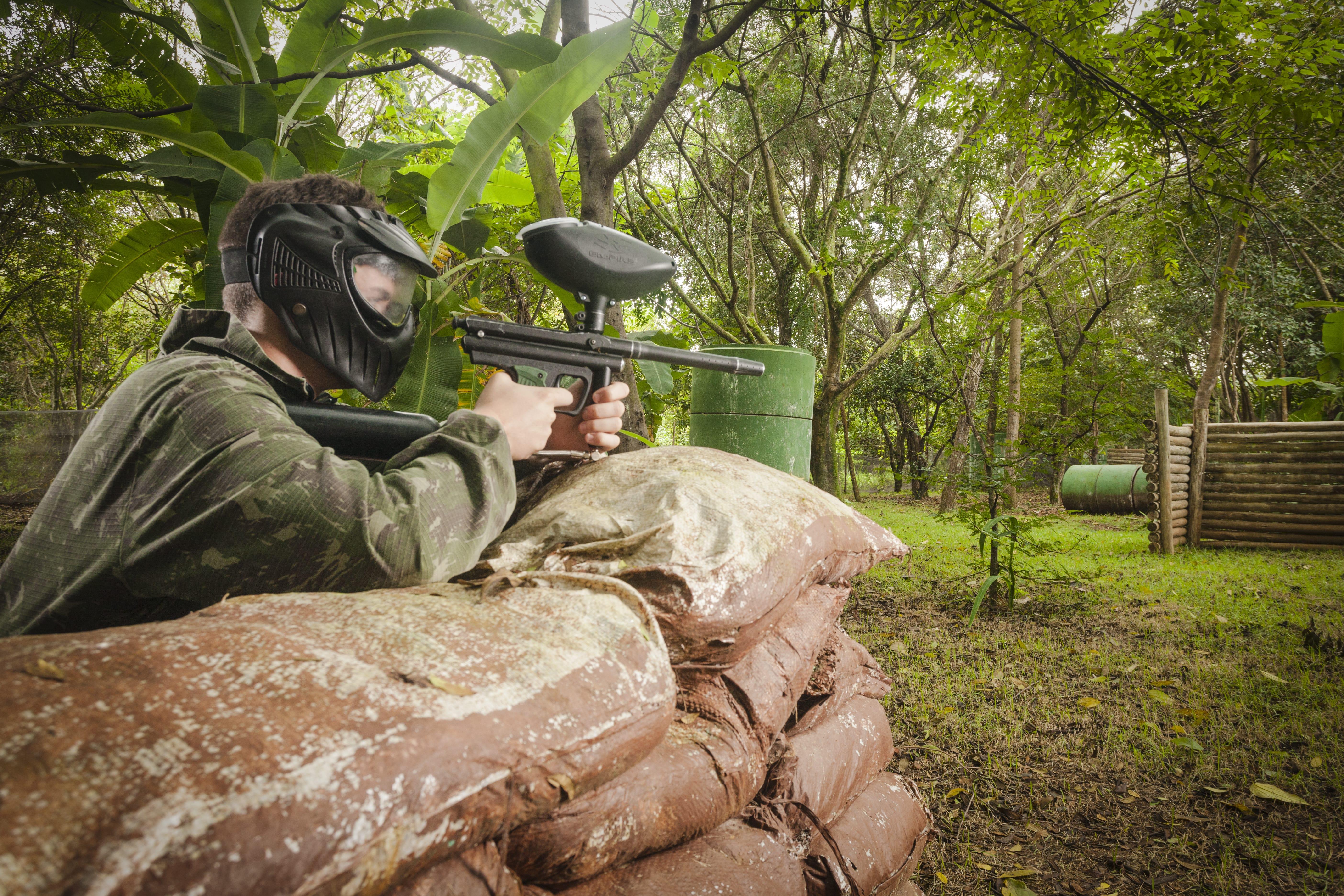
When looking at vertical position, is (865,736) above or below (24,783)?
below

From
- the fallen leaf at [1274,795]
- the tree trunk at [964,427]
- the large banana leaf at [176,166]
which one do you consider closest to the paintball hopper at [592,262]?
the large banana leaf at [176,166]

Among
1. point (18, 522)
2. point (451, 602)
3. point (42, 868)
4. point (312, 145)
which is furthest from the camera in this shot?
point (18, 522)

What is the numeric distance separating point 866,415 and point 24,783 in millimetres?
17337

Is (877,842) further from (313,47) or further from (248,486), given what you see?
(313,47)

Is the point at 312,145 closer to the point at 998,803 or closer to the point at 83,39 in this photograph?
the point at 998,803

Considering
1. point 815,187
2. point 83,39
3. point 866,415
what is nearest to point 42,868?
point 83,39

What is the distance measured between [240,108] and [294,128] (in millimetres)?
333

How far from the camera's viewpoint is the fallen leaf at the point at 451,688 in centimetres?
85

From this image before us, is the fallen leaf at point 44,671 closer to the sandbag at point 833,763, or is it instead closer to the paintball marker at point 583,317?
Result: the paintball marker at point 583,317

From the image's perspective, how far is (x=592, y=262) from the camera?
1.92 metres

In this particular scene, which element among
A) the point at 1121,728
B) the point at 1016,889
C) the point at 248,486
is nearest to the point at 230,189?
the point at 248,486

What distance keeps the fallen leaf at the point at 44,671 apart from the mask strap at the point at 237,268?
108 centimetres

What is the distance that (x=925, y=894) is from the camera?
2.12 meters

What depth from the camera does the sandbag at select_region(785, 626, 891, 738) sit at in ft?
6.65
